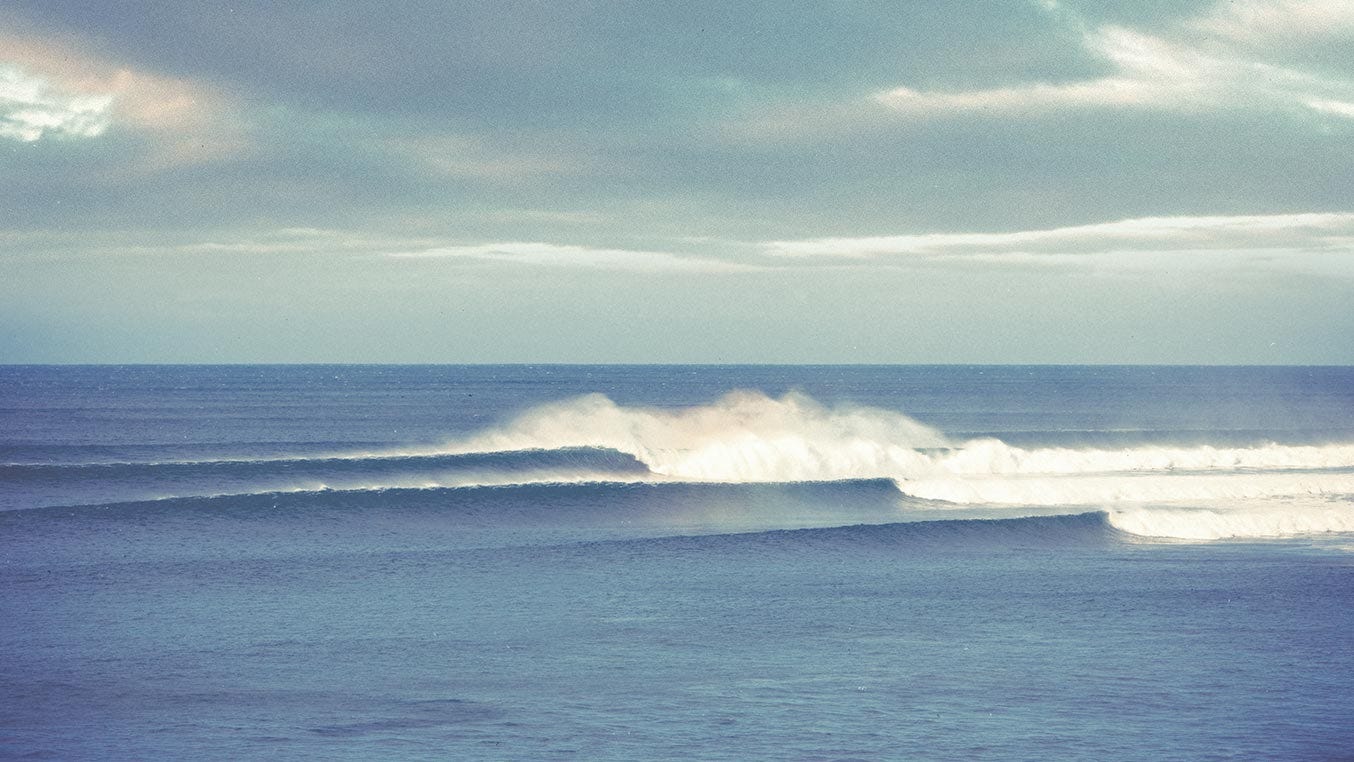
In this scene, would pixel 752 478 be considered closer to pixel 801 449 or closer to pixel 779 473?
pixel 779 473

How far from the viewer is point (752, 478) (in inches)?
1699

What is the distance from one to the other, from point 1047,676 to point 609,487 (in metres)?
22.7

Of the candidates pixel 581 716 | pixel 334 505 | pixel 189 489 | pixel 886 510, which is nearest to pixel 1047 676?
pixel 581 716

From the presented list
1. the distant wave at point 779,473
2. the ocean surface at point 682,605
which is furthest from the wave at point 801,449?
the ocean surface at point 682,605

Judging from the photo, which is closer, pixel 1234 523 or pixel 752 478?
pixel 1234 523

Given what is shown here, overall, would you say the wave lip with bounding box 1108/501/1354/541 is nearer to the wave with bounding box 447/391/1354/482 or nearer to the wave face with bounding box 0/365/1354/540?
the wave face with bounding box 0/365/1354/540

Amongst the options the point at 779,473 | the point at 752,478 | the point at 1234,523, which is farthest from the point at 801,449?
the point at 1234,523

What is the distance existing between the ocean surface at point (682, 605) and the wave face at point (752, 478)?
20 cm

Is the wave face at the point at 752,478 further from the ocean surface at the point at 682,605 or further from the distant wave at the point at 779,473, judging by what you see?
the ocean surface at the point at 682,605

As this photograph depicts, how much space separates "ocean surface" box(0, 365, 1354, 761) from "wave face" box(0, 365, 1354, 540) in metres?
0.20

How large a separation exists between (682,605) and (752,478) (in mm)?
20934

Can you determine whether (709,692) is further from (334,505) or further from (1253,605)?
(334,505)

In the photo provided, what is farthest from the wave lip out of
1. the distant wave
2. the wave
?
the wave

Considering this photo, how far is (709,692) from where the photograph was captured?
1677cm
